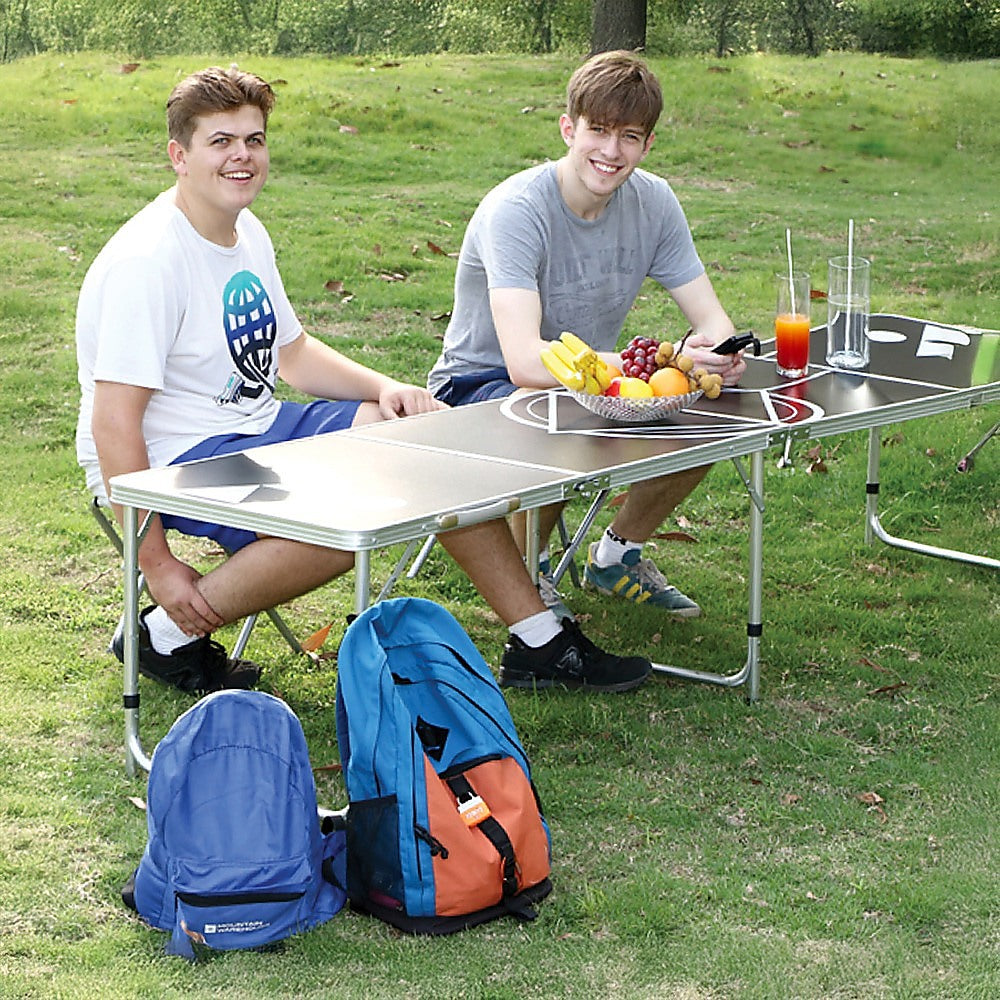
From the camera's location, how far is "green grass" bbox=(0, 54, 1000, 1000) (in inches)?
107

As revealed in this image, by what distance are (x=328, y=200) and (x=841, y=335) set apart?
5708mm

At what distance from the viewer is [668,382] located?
355 centimetres

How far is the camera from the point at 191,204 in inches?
144

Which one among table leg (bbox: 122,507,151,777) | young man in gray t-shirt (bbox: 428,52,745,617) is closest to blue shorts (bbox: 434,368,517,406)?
young man in gray t-shirt (bbox: 428,52,745,617)

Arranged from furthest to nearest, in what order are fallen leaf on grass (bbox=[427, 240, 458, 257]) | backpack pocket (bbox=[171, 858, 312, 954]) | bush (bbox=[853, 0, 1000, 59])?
bush (bbox=[853, 0, 1000, 59])
fallen leaf on grass (bbox=[427, 240, 458, 257])
backpack pocket (bbox=[171, 858, 312, 954])

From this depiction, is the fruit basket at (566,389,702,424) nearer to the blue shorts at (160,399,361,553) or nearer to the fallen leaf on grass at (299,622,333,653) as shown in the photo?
the blue shorts at (160,399,361,553)

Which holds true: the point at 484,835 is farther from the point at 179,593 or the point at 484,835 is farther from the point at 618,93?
the point at 618,93

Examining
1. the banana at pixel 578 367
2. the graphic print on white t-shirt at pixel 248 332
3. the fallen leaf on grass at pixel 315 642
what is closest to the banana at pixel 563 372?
the banana at pixel 578 367

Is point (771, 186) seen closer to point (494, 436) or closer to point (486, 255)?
point (486, 255)

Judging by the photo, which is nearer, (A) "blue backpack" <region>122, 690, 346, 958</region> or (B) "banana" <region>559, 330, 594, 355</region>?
(A) "blue backpack" <region>122, 690, 346, 958</region>

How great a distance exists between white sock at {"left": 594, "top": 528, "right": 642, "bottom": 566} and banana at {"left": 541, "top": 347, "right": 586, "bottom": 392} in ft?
3.10

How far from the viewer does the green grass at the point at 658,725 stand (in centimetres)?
271

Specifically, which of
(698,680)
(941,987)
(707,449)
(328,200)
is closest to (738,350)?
(707,449)

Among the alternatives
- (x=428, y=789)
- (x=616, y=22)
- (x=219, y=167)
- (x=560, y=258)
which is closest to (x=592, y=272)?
(x=560, y=258)
